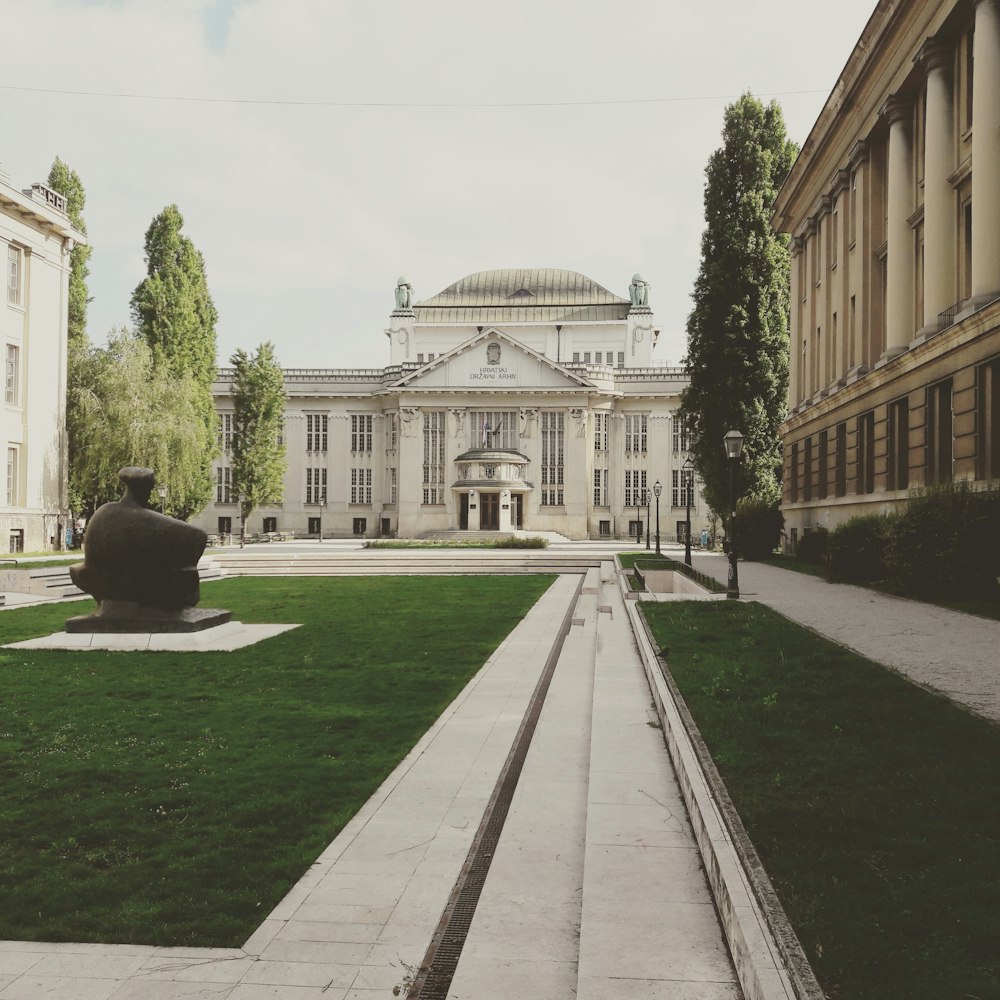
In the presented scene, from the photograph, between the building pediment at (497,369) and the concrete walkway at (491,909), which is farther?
the building pediment at (497,369)

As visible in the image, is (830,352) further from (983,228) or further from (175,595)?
(175,595)

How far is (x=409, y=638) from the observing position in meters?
14.8

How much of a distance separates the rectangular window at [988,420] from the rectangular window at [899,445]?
5.02 m

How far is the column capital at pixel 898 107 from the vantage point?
26484mm

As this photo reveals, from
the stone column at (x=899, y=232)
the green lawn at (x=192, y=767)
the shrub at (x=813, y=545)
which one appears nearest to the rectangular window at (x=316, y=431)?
the shrub at (x=813, y=545)

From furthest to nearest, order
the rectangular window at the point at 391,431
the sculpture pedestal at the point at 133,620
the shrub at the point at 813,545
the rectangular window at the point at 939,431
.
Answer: the rectangular window at the point at 391,431
the shrub at the point at 813,545
the rectangular window at the point at 939,431
the sculpture pedestal at the point at 133,620

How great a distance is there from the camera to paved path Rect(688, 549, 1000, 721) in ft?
29.7

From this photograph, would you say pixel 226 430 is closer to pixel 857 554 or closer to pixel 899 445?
pixel 899 445

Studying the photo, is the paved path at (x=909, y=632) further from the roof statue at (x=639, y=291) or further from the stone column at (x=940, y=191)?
the roof statue at (x=639, y=291)

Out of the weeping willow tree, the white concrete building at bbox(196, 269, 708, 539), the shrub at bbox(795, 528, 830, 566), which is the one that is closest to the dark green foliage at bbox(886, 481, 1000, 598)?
the shrub at bbox(795, 528, 830, 566)

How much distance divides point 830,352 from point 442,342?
1970 inches

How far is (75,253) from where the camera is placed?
4712cm

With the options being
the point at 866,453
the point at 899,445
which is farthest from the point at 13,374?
the point at 899,445

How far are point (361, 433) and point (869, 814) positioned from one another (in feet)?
231
